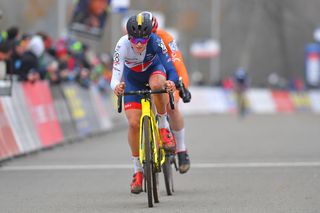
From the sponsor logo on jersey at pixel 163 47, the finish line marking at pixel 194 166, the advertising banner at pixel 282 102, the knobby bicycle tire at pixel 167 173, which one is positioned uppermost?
the sponsor logo on jersey at pixel 163 47

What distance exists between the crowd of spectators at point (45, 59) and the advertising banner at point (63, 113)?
0.24 meters

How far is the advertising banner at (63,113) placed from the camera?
2031 cm

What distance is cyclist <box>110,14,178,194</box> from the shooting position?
10281mm

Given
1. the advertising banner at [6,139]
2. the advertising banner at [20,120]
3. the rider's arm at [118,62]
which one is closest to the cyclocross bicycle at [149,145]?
the rider's arm at [118,62]

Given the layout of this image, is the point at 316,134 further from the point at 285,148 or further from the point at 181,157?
the point at 181,157

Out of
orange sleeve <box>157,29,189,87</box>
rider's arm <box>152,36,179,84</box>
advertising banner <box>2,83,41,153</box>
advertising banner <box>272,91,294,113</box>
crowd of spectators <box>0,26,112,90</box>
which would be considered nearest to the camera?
rider's arm <box>152,36,179,84</box>

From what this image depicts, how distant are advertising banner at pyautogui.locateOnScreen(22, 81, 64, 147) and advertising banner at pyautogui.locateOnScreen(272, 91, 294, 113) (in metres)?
28.7

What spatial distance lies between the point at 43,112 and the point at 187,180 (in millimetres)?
6459

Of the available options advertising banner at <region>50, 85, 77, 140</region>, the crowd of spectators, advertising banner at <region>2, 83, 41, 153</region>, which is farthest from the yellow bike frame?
advertising banner at <region>50, 85, 77, 140</region>

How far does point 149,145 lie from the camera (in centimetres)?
993

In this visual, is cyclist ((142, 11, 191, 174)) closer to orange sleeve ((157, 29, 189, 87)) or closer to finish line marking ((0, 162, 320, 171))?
orange sleeve ((157, 29, 189, 87))

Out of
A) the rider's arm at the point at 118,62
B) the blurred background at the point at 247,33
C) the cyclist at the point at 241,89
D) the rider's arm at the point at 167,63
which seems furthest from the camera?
the blurred background at the point at 247,33

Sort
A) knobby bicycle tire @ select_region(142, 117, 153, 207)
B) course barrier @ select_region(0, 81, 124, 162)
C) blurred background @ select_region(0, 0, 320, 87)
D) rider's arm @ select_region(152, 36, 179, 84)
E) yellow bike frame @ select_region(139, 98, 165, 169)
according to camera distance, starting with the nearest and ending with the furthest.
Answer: knobby bicycle tire @ select_region(142, 117, 153, 207) < yellow bike frame @ select_region(139, 98, 165, 169) < rider's arm @ select_region(152, 36, 179, 84) < course barrier @ select_region(0, 81, 124, 162) < blurred background @ select_region(0, 0, 320, 87)

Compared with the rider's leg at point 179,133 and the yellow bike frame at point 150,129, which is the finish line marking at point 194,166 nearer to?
the rider's leg at point 179,133
